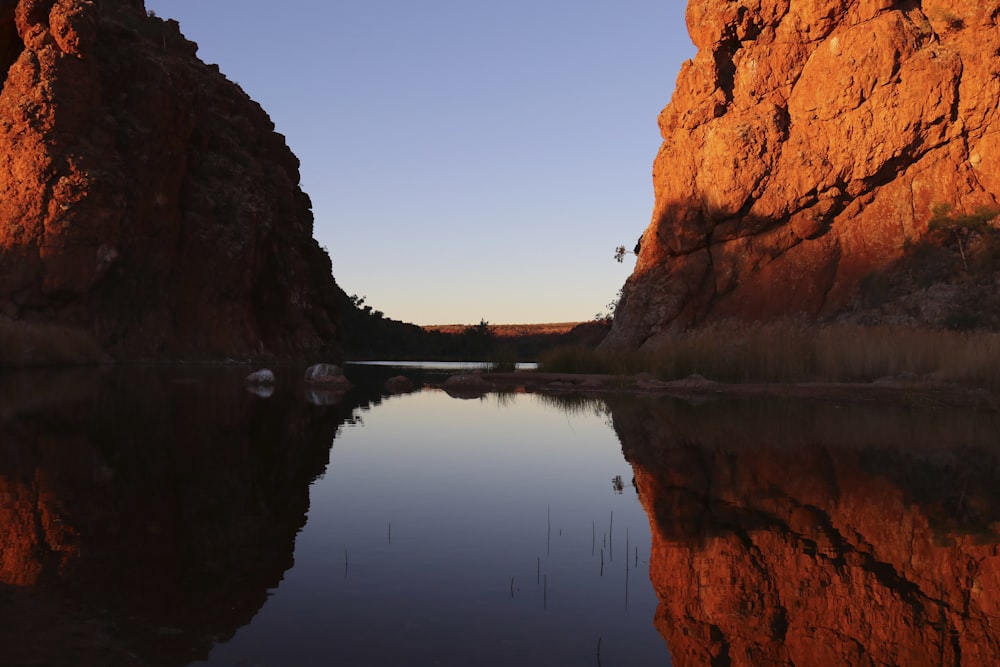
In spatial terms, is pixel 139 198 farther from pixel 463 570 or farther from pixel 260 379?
pixel 463 570

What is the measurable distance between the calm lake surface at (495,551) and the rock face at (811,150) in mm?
24736

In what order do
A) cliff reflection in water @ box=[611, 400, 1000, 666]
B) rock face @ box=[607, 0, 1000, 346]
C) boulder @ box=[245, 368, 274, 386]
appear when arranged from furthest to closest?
rock face @ box=[607, 0, 1000, 346], boulder @ box=[245, 368, 274, 386], cliff reflection in water @ box=[611, 400, 1000, 666]

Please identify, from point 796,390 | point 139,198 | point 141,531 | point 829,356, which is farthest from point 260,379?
Answer: point 139,198

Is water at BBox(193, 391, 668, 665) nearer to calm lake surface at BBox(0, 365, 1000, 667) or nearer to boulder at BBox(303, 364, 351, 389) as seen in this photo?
calm lake surface at BBox(0, 365, 1000, 667)

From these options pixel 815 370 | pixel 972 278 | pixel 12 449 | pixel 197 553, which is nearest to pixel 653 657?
pixel 197 553

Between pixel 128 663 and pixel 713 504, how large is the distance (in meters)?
4.72

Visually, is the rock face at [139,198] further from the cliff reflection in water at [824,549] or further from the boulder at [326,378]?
the cliff reflection in water at [824,549]


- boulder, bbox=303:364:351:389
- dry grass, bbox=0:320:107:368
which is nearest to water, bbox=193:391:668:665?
boulder, bbox=303:364:351:389

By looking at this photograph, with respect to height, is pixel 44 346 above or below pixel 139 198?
below

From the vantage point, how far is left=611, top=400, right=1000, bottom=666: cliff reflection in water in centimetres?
378

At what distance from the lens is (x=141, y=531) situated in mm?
5211

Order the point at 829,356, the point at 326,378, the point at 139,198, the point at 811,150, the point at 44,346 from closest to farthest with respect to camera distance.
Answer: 1. the point at 829,356
2. the point at 326,378
3. the point at 44,346
4. the point at 811,150
5. the point at 139,198

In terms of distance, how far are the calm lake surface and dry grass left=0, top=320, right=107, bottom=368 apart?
76.4 feet

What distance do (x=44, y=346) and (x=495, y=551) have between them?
34194mm
